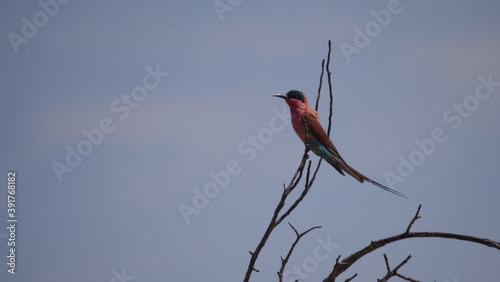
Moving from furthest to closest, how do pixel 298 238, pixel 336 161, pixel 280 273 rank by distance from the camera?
pixel 336 161, pixel 298 238, pixel 280 273

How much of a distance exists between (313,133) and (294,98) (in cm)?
74

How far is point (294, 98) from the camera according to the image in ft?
19.2

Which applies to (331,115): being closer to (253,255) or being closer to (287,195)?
(287,195)

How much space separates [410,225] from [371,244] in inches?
7.3

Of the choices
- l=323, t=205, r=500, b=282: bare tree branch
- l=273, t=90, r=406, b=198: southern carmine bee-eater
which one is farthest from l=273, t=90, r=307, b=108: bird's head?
l=323, t=205, r=500, b=282: bare tree branch

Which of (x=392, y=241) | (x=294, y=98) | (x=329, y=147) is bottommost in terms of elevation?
(x=392, y=241)

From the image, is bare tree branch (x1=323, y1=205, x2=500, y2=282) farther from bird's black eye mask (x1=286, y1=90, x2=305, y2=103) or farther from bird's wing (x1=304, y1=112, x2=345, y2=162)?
bird's black eye mask (x1=286, y1=90, x2=305, y2=103)

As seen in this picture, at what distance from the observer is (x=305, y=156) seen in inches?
132

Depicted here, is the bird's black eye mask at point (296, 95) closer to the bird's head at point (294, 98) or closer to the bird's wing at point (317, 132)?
the bird's head at point (294, 98)

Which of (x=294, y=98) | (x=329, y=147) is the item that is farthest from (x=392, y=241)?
(x=294, y=98)

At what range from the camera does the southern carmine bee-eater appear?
466 cm

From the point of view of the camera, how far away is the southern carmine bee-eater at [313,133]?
4665 mm

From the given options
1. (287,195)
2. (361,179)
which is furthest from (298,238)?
(361,179)

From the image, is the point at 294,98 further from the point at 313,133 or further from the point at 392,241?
the point at 392,241
